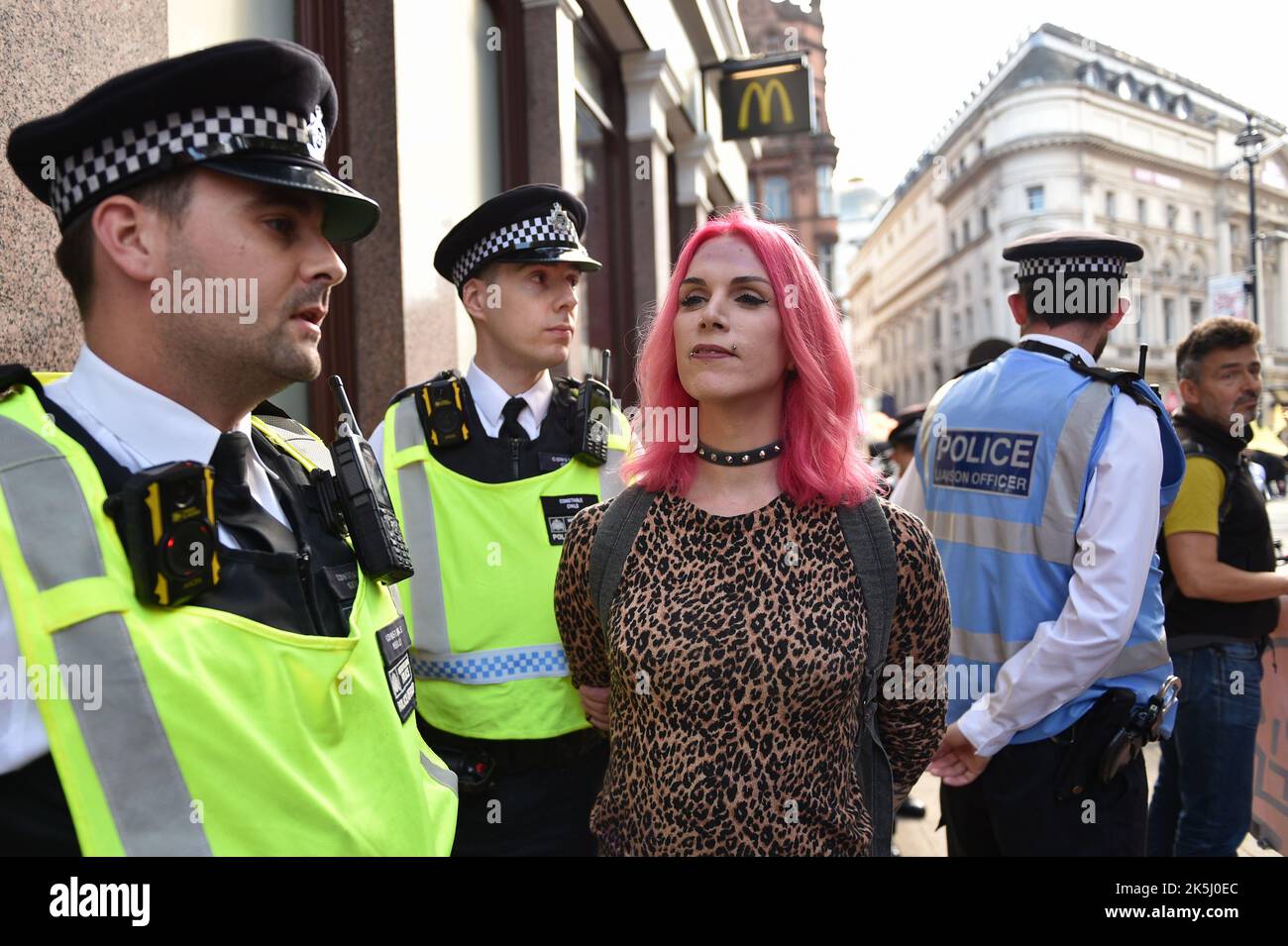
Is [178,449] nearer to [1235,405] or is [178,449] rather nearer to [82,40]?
[82,40]

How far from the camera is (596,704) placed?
8.23 ft

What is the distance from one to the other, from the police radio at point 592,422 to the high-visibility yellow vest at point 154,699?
1522 mm

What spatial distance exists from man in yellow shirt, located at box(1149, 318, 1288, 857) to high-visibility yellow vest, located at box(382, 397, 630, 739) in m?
2.50

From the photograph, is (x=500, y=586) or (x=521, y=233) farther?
(x=521, y=233)

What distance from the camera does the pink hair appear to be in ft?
7.20

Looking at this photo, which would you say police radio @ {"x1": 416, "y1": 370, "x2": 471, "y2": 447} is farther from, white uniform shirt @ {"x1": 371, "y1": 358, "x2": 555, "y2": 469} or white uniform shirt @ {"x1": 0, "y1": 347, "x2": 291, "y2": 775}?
white uniform shirt @ {"x1": 0, "y1": 347, "x2": 291, "y2": 775}

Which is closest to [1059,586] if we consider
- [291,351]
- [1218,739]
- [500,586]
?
[1218,739]

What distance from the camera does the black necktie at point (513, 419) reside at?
295 cm

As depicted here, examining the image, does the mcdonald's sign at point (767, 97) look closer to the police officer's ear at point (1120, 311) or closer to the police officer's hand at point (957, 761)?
the police officer's ear at point (1120, 311)

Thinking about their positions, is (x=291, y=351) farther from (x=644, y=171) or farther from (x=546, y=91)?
(x=644, y=171)

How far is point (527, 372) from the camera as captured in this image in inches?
120

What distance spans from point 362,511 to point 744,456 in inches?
35.7

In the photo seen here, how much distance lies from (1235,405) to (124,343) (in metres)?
4.03

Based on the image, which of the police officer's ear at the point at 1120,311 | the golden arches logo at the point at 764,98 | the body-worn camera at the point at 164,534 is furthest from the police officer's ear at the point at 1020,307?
the golden arches logo at the point at 764,98
